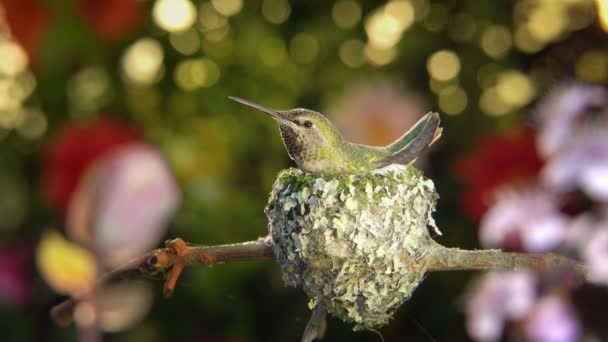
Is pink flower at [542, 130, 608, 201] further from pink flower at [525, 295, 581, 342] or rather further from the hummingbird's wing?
the hummingbird's wing

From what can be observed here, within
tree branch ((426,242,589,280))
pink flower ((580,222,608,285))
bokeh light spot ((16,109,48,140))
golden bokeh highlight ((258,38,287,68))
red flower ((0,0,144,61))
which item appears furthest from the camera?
bokeh light spot ((16,109,48,140))

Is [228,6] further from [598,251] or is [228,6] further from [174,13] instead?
[598,251]

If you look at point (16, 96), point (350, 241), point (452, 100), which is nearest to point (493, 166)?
point (452, 100)

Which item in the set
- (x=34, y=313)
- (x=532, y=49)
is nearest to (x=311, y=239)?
(x=532, y=49)

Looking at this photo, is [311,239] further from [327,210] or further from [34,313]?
[34,313]

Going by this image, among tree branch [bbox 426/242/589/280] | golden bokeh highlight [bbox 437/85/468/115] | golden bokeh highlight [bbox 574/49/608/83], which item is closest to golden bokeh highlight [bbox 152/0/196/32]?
golden bokeh highlight [bbox 437/85/468/115]

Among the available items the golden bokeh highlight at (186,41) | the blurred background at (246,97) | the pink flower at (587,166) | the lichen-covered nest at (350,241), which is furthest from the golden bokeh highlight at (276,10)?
the lichen-covered nest at (350,241)

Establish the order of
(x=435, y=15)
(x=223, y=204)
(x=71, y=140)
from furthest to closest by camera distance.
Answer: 1. (x=435, y=15)
2. (x=223, y=204)
3. (x=71, y=140)
